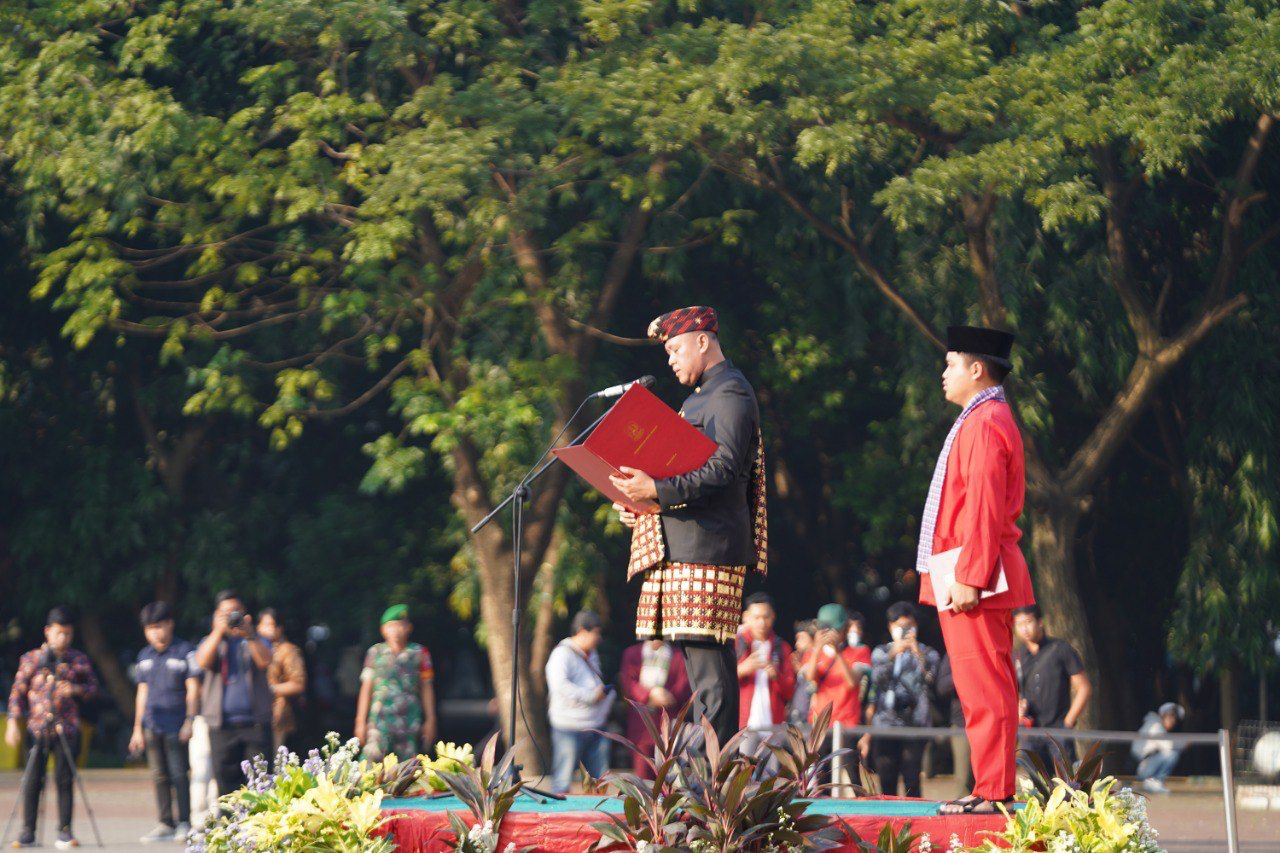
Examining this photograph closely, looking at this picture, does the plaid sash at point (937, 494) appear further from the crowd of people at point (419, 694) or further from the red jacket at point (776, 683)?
the red jacket at point (776, 683)

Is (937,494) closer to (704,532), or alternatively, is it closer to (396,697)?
(704,532)

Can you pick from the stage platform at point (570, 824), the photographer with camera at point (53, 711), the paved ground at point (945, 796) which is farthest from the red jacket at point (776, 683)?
the stage platform at point (570, 824)

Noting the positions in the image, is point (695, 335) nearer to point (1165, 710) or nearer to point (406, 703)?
point (406, 703)

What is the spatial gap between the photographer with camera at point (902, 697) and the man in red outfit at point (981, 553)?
6.76 metres

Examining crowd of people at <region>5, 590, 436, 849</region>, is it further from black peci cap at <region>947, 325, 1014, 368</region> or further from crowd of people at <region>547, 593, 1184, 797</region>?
black peci cap at <region>947, 325, 1014, 368</region>

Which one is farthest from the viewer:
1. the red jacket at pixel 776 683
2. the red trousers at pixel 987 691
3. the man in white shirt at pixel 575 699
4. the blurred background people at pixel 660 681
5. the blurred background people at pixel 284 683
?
the blurred background people at pixel 284 683

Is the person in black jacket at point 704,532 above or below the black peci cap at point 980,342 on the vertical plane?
below

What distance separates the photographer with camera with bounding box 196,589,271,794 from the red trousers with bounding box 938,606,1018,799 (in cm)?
753

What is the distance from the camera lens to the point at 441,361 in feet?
59.9

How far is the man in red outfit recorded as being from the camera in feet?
20.3

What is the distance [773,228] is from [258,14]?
5660mm

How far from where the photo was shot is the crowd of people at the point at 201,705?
12.9 meters

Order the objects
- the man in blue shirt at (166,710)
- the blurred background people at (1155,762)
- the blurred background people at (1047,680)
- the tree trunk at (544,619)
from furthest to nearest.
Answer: the tree trunk at (544,619)
the man in blue shirt at (166,710)
the blurred background people at (1047,680)
the blurred background people at (1155,762)

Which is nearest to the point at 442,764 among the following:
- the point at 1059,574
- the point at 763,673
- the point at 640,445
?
the point at 640,445
